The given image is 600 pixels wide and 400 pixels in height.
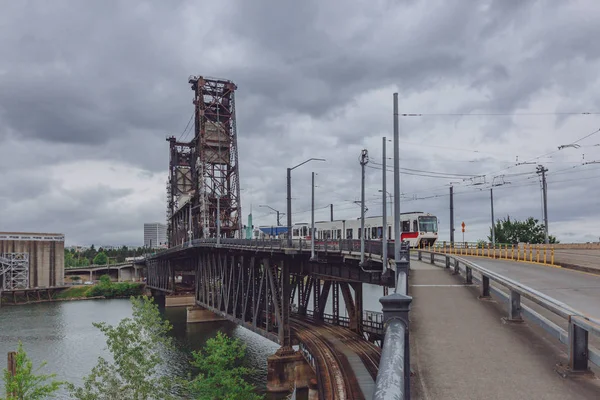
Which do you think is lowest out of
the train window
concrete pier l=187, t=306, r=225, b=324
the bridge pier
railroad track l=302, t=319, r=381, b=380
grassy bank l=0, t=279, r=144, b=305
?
grassy bank l=0, t=279, r=144, b=305

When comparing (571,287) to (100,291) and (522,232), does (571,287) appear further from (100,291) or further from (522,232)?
(100,291)

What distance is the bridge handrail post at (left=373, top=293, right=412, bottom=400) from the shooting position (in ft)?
9.68

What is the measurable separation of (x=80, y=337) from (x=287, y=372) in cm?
3291

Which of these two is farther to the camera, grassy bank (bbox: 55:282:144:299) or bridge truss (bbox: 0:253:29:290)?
grassy bank (bbox: 55:282:144:299)

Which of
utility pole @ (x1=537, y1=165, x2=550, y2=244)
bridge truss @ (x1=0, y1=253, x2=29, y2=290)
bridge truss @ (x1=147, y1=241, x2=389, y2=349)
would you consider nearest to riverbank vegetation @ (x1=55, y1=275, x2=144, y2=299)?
bridge truss @ (x1=0, y1=253, x2=29, y2=290)

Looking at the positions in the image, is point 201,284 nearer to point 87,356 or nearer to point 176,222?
point 87,356

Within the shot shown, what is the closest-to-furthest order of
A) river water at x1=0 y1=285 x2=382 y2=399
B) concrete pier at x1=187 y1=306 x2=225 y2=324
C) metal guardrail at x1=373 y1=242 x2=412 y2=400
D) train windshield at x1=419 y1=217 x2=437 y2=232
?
metal guardrail at x1=373 y1=242 x2=412 y2=400 < river water at x1=0 y1=285 x2=382 y2=399 < train windshield at x1=419 y1=217 x2=437 y2=232 < concrete pier at x1=187 y1=306 x2=225 y2=324

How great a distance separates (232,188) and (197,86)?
2108 cm

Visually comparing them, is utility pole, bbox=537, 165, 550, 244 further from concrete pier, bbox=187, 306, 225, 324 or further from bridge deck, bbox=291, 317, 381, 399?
concrete pier, bbox=187, 306, 225, 324

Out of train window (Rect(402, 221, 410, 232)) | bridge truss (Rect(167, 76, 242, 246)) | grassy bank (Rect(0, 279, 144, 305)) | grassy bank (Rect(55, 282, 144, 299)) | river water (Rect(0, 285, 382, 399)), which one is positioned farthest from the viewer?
grassy bank (Rect(55, 282, 144, 299))

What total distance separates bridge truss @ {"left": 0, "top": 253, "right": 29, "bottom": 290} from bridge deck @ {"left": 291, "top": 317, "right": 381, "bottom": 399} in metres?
87.4

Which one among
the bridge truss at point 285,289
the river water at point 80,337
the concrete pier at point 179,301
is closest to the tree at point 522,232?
the river water at point 80,337

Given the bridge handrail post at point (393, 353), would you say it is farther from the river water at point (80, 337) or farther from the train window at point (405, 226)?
the train window at point (405, 226)

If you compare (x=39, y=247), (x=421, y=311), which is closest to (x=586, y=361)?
(x=421, y=311)
